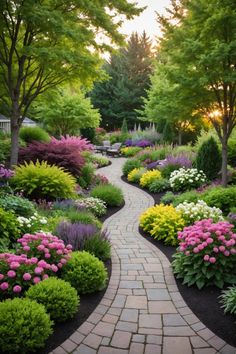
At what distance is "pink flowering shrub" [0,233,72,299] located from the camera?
146 inches

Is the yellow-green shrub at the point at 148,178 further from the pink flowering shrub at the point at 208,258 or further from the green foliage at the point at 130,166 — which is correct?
the pink flowering shrub at the point at 208,258

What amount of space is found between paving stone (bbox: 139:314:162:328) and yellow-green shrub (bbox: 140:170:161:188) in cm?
783

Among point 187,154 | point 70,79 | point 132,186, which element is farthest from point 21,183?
point 187,154

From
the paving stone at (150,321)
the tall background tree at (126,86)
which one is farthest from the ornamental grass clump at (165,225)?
the tall background tree at (126,86)

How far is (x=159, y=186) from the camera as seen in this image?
35.2ft

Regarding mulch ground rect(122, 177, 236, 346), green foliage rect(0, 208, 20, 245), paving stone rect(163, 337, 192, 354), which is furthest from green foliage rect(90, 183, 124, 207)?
paving stone rect(163, 337, 192, 354)

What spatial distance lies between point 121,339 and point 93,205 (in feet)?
15.9

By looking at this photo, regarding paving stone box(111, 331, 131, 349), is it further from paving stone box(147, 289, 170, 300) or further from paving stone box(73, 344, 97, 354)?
paving stone box(147, 289, 170, 300)

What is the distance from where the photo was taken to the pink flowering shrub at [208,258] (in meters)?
4.36

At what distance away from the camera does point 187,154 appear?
1300cm

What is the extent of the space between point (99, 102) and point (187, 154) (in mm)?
26805

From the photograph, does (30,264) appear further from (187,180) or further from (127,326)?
(187,180)

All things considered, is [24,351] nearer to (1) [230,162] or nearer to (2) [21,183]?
(2) [21,183]

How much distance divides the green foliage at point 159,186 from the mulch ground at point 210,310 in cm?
614
